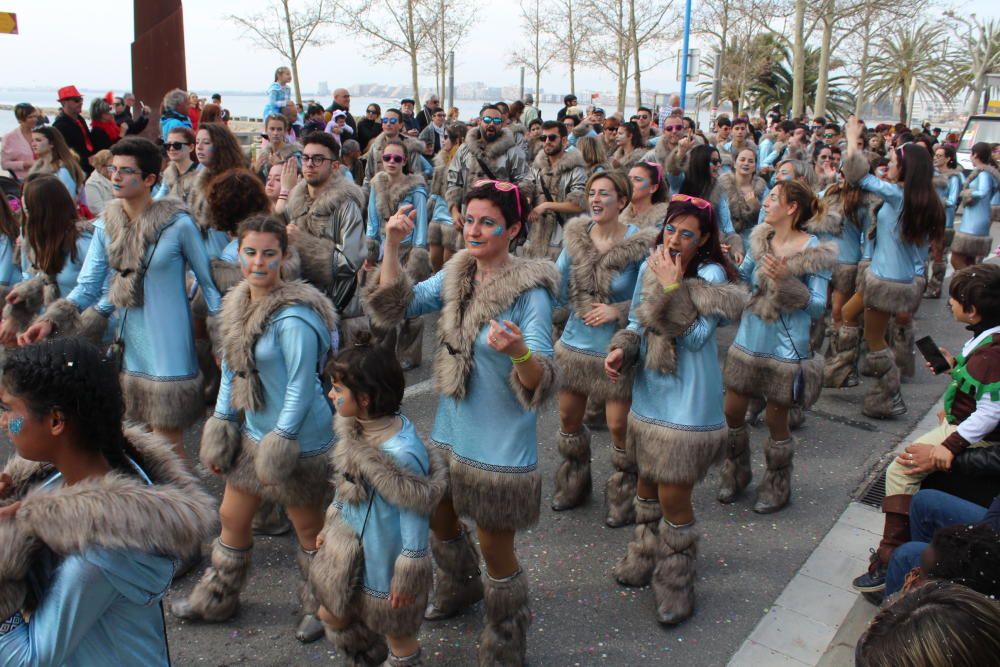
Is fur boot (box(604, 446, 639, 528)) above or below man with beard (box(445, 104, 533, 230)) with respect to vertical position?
below

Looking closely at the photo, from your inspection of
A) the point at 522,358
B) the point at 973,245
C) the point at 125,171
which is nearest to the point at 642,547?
the point at 522,358

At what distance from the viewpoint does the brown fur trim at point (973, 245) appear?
1021cm

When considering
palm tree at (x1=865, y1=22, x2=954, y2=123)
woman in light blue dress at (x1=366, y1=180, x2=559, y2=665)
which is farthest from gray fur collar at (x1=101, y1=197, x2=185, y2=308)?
palm tree at (x1=865, y1=22, x2=954, y2=123)

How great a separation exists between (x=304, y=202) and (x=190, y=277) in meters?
1.01

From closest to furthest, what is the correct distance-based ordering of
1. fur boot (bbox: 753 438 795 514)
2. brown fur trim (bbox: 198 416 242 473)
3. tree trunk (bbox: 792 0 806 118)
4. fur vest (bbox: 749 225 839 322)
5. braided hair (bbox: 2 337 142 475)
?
braided hair (bbox: 2 337 142 475)
brown fur trim (bbox: 198 416 242 473)
fur vest (bbox: 749 225 839 322)
fur boot (bbox: 753 438 795 514)
tree trunk (bbox: 792 0 806 118)

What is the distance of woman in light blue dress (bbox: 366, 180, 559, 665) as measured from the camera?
343 cm

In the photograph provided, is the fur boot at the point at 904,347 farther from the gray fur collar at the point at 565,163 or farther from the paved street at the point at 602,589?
the gray fur collar at the point at 565,163

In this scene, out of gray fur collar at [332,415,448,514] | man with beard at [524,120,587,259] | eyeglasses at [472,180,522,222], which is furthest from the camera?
man with beard at [524,120,587,259]

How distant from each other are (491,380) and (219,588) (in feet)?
5.76

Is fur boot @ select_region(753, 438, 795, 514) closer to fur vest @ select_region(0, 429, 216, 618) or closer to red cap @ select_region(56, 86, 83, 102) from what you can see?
fur vest @ select_region(0, 429, 216, 618)

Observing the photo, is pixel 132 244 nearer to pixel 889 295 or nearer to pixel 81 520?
pixel 81 520

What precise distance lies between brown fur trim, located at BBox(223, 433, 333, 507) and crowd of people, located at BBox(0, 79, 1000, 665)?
0.01m

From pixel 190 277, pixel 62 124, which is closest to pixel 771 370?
pixel 190 277

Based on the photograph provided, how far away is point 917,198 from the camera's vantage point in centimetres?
678
